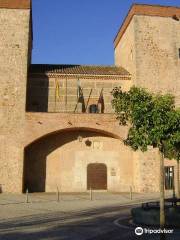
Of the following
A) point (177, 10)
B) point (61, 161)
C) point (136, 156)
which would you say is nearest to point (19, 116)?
point (61, 161)

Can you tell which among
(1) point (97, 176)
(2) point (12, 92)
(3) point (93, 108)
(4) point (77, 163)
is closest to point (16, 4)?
(2) point (12, 92)

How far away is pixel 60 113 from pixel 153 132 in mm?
16524

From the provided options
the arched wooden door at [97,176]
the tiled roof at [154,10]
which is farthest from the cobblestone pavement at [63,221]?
the tiled roof at [154,10]

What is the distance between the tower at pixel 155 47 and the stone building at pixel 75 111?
78 millimetres

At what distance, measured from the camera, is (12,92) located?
86.9 feet

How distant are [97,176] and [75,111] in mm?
5330

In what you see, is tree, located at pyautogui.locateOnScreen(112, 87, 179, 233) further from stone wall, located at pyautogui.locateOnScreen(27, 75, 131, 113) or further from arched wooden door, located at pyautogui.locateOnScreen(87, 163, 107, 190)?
stone wall, located at pyautogui.locateOnScreen(27, 75, 131, 113)

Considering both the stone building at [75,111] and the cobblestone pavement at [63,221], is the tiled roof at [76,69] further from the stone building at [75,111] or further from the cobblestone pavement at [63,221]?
the cobblestone pavement at [63,221]

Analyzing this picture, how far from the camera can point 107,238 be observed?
10.4m

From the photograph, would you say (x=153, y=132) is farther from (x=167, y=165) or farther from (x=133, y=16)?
(x=133, y=16)

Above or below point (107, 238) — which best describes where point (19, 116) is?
above

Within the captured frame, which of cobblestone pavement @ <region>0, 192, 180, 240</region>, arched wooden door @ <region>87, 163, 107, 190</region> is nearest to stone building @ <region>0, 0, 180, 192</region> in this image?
arched wooden door @ <region>87, 163, 107, 190</region>

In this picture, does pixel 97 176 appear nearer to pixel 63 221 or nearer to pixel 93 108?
pixel 93 108

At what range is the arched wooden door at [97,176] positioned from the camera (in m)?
28.0
